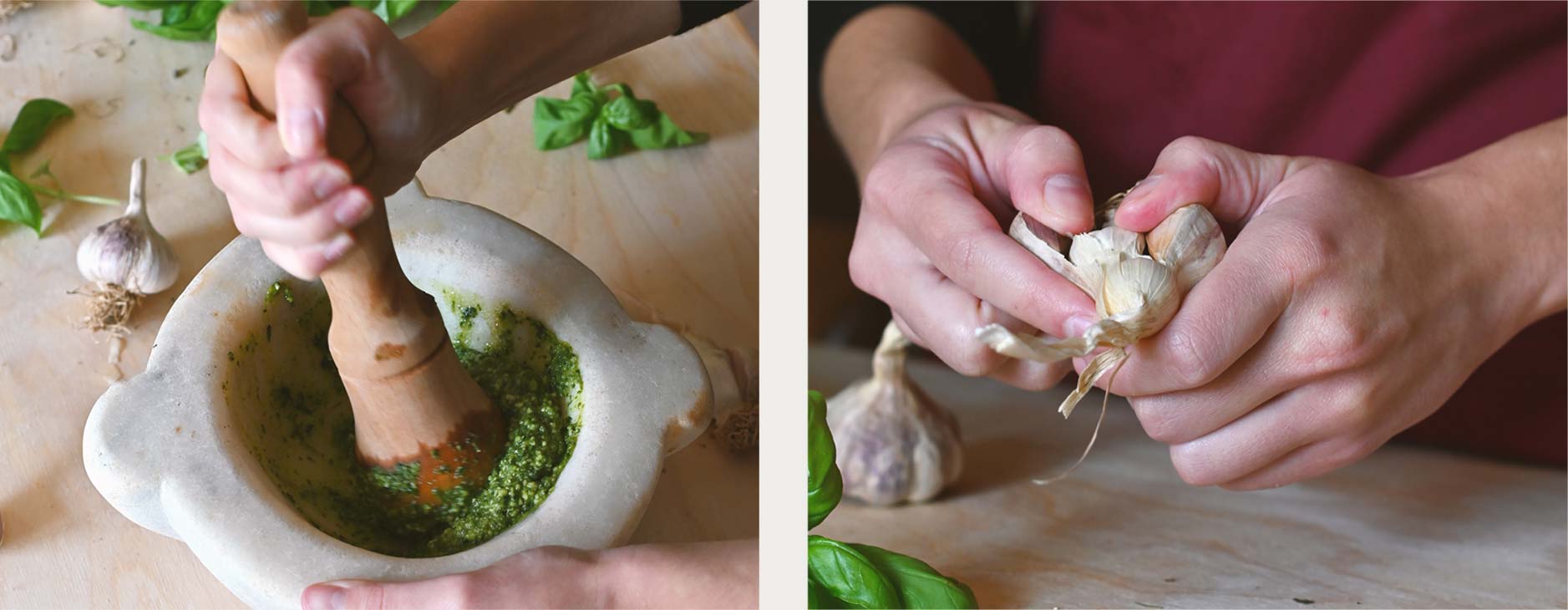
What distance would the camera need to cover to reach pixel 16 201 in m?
0.52

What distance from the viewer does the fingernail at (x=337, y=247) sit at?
347 mm

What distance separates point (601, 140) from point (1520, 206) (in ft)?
1.55

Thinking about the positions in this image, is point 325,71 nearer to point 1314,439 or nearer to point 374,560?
point 374,560

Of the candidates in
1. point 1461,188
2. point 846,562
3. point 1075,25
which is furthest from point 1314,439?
point 1075,25

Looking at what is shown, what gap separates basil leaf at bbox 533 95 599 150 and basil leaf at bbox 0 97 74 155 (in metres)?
0.23

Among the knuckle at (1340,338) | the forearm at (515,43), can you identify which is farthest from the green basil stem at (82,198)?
the knuckle at (1340,338)

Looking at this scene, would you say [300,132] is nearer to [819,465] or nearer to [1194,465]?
[819,465]

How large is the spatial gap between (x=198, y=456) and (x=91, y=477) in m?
0.04

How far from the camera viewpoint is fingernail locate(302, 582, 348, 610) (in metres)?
0.43

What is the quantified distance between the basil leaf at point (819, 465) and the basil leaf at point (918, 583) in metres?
0.03

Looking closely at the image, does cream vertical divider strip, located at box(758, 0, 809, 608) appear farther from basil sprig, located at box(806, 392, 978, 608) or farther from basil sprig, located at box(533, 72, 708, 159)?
basil sprig, located at box(533, 72, 708, 159)

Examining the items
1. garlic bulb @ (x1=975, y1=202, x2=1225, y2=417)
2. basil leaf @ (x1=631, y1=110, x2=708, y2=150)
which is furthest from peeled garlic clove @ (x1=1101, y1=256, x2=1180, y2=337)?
basil leaf @ (x1=631, y1=110, x2=708, y2=150)

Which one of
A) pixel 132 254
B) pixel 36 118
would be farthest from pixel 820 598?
pixel 36 118

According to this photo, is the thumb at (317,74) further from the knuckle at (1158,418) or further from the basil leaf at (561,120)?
the knuckle at (1158,418)
